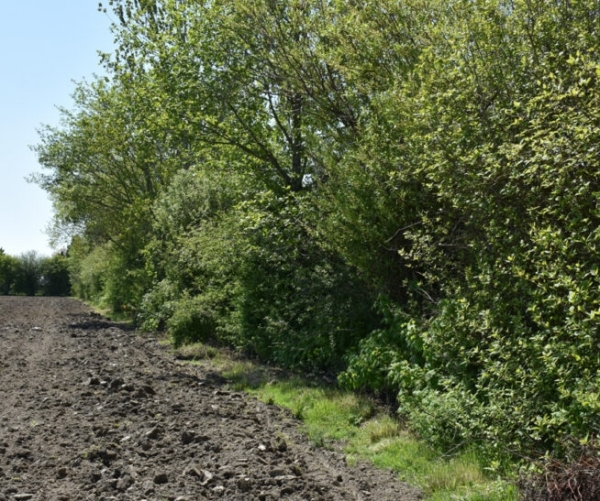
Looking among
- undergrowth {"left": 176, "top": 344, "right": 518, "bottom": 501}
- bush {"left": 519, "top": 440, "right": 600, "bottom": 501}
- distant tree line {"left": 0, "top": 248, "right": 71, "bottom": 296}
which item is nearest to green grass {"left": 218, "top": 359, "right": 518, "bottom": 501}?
undergrowth {"left": 176, "top": 344, "right": 518, "bottom": 501}

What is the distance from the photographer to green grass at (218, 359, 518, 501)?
6.08 m

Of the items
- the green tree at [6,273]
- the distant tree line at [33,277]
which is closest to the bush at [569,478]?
the distant tree line at [33,277]

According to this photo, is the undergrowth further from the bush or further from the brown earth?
the bush

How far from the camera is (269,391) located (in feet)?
38.2

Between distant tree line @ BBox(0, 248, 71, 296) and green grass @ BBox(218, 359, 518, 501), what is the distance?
7077cm

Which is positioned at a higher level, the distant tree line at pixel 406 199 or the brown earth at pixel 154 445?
the distant tree line at pixel 406 199

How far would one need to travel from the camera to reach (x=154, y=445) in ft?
25.7

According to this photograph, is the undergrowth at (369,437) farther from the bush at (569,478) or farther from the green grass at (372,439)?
the bush at (569,478)

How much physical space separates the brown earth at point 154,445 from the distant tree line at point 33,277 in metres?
68.8

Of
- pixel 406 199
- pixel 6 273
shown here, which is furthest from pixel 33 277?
pixel 406 199

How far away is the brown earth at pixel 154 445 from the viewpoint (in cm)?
639

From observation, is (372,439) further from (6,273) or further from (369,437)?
(6,273)

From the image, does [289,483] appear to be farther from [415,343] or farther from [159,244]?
[159,244]

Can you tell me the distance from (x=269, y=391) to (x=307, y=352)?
1134 mm
